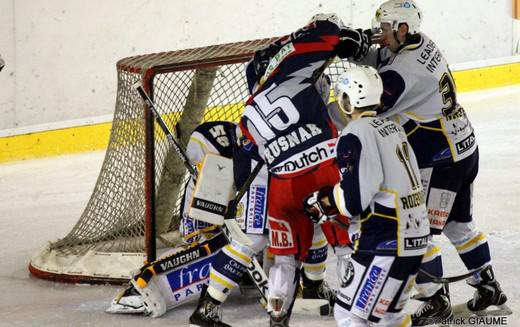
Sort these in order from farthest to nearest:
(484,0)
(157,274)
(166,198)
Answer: (484,0) < (166,198) < (157,274)

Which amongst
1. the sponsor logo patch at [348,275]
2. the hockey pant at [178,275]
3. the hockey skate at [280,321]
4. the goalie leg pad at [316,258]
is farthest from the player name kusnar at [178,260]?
the sponsor logo patch at [348,275]

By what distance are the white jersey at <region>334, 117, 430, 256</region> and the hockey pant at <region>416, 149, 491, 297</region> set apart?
609 millimetres

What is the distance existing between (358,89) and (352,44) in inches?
23.4

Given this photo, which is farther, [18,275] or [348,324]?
[18,275]

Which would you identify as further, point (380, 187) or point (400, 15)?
point (400, 15)

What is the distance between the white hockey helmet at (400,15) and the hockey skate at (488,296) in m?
0.89

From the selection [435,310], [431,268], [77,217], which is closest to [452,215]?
[431,268]

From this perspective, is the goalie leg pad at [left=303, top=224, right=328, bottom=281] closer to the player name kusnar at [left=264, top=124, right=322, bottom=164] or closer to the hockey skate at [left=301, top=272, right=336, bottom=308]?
the hockey skate at [left=301, top=272, right=336, bottom=308]

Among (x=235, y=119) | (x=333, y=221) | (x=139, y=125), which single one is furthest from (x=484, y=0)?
(x=333, y=221)

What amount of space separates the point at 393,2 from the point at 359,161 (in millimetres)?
980

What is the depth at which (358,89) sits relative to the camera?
3.37 meters

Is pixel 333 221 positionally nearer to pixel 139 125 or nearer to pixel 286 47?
pixel 286 47

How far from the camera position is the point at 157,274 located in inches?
165

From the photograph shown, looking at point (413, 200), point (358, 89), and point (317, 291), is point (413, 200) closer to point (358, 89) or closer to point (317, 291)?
point (358, 89)
